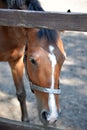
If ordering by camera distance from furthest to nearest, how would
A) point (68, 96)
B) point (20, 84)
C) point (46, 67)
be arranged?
point (68, 96), point (20, 84), point (46, 67)

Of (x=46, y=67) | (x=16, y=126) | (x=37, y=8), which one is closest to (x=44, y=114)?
(x=16, y=126)

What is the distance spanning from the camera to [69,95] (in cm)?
351

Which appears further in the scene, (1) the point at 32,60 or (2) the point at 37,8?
(2) the point at 37,8

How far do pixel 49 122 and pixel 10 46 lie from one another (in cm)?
92

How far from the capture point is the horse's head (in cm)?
192

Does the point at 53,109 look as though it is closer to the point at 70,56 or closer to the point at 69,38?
the point at 70,56

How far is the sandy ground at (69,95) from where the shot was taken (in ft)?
10.0

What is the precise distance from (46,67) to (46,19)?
475 millimetres

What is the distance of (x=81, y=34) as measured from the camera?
219 inches

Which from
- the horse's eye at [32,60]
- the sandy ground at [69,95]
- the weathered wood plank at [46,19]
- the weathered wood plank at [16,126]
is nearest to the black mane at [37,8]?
the horse's eye at [32,60]

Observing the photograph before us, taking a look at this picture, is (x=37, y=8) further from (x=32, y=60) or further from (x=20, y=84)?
(x=20, y=84)

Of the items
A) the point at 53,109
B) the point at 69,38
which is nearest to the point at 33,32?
the point at 53,109

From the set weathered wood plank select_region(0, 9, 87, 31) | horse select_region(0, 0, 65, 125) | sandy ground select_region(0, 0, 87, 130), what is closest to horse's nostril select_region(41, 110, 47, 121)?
horse select_region(0, 0, 65, 125)

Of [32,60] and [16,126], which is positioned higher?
[32,60]
